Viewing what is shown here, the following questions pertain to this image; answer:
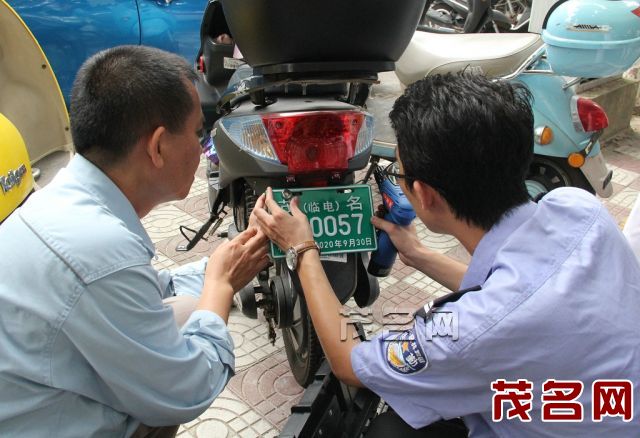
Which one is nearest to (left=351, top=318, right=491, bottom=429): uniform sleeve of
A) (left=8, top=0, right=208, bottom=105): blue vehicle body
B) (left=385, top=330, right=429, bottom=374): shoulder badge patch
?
(left=385, top=330, right=429, bottom=374): shoulder badge patch

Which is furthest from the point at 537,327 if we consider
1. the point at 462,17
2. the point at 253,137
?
the point at 462,17

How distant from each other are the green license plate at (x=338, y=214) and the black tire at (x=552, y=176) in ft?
5.32

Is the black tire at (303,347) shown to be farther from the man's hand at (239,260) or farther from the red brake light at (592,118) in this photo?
the red brake light at (592,118)

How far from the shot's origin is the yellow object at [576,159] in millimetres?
2980

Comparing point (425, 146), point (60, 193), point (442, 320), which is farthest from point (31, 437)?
point (425, 146)

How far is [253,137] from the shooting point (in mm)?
1837

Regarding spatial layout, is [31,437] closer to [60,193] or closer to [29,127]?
[60,193]

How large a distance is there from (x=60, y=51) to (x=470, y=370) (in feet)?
13.4

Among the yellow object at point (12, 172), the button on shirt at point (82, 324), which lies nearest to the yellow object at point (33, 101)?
the yellow object at point (12, 172)

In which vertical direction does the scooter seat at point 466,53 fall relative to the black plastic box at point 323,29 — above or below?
below

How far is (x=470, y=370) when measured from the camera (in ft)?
3.59

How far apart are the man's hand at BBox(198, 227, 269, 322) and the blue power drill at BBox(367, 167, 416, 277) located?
408mm

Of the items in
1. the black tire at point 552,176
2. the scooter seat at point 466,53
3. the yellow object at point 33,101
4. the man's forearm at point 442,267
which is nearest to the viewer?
the man's forearm at point 442,267

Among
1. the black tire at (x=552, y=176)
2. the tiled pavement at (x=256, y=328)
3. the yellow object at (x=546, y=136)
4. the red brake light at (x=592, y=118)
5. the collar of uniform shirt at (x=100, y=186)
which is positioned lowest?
the tiled pavement at (x=256, y=328)
